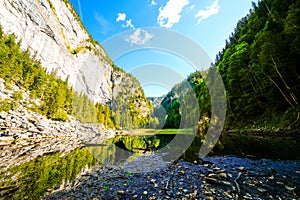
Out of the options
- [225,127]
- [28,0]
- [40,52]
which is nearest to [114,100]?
[40,52]

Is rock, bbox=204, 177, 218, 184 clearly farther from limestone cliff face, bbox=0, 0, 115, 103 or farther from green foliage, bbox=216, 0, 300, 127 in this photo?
limestone cliff face, bbox=0, 0, 115, 103

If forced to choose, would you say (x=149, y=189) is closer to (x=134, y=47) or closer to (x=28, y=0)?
(x=134, y=47)

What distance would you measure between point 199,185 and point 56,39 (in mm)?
84373

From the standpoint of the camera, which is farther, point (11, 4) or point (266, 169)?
point (11, 4)

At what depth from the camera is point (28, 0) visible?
58000 millimetres

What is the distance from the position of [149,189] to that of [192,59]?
1459 centimetres

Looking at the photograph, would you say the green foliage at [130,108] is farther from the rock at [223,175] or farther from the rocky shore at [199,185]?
the rock at [223,175]

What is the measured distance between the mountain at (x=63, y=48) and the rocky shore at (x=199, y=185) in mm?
38200

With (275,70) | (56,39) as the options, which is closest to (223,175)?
(275,70)

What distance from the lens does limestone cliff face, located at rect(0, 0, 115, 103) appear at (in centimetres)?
5038

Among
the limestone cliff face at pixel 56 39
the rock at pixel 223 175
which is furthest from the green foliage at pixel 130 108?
the rock at pixel 223 175

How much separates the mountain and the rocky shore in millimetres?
38200

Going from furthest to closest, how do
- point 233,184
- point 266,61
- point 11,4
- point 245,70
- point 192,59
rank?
point 11,4 < point 245,70 < point 192,59 < point 266,61 < point 233,184

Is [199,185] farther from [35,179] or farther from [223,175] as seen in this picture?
[35,179]
